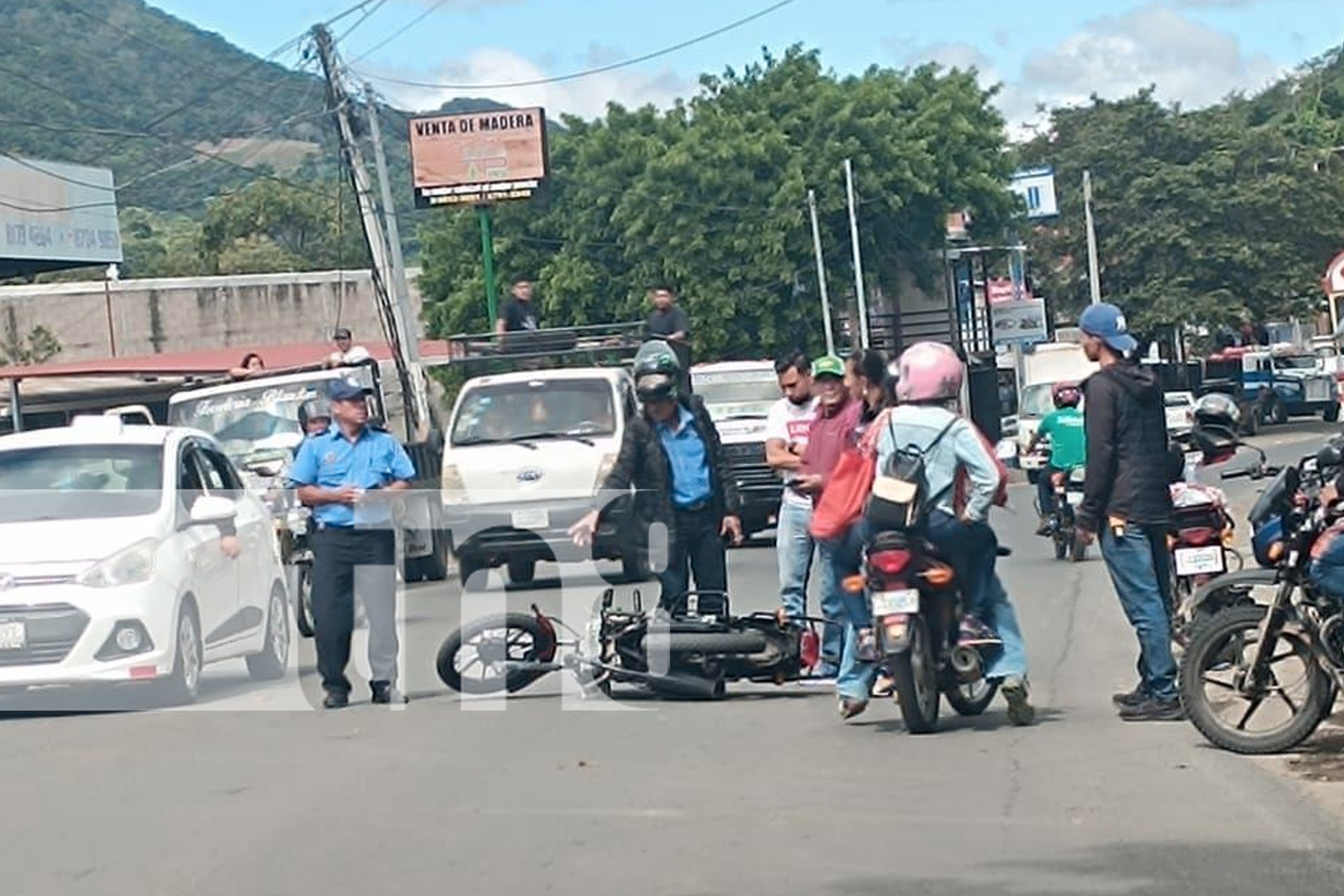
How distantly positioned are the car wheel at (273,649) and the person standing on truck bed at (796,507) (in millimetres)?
3321

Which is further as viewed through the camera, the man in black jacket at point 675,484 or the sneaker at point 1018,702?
the man in black jacket at point 675,484

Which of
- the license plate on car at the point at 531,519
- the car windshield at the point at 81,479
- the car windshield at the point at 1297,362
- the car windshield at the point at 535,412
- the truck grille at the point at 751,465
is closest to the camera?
the car windshield at the point at 81,479

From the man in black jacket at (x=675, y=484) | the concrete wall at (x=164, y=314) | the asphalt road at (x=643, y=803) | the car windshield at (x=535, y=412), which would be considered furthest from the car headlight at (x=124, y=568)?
the concrete wall at (x=164, y=314)

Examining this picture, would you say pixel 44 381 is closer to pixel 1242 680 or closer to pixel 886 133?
A: pixel 886 133

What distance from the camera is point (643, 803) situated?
350 inches

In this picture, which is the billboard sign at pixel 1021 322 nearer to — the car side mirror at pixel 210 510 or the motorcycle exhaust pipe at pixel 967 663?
the car side mirror at pixel 210 510

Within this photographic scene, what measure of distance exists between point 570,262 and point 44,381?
2377 centimetres

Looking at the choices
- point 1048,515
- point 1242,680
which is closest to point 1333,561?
point 1242,680

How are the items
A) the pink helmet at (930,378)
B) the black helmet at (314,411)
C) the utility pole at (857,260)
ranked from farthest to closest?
1. the utility pole at (857,260)
2. the black helmet at (314,411)
3. the pink helmet at (930,378)

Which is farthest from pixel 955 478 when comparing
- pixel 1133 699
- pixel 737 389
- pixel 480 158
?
pixel 480 158

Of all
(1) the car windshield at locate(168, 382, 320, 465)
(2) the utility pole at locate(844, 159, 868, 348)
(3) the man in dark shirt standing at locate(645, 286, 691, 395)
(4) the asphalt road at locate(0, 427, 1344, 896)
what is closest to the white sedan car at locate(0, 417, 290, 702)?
(4) the asphalt road at locate(0, 427, 1344, 896)

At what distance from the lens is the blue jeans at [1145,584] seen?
1027 cm

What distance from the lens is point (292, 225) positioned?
90812 millimetres

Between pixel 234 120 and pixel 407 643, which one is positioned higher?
pixel 234 120
